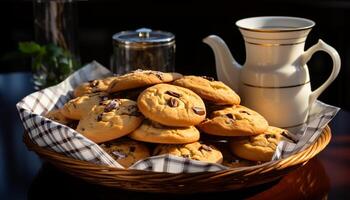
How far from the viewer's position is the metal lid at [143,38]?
1.03 metres

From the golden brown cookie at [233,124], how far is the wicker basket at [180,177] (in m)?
0.07

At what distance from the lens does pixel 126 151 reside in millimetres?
697

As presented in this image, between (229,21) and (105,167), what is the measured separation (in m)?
1.53

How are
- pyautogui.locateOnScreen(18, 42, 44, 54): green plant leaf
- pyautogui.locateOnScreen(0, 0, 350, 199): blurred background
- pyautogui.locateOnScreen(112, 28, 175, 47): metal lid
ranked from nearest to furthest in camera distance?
pyautogui.locateOnScreen(112, 28, 175, 47): metal lid, pyautogui.locateOnScreen(18, 42, 44, 54): green plant leaf, pyautogui.locateOnScreen(0, 0, 350, 199): blurred background

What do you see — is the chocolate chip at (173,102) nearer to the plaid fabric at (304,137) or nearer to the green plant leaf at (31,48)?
the plaid fabric at (304,137)

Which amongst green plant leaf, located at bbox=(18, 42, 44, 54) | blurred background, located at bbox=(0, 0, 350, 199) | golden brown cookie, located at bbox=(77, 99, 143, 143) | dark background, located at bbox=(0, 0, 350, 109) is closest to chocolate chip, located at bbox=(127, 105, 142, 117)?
golden brown cookie, located at bbox=(77, 99, 143, 143)

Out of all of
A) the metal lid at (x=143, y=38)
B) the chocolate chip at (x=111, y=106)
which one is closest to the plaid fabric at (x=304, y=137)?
the chocolate chip at (x=111, y=106)

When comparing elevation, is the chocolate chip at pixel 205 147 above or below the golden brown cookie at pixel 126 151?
above

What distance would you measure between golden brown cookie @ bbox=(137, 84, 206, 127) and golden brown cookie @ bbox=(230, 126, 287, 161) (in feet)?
0.18

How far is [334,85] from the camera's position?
1914 mm

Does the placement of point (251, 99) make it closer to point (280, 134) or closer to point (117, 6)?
point (280, 134)

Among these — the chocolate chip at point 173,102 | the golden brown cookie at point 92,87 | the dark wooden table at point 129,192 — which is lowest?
the dark wooden table at point 129,192

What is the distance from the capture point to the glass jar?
103 cm

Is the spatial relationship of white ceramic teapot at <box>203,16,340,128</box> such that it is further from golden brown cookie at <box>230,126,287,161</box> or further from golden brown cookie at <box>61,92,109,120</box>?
golden brown cookie at <box>61,92,109,120</box>
